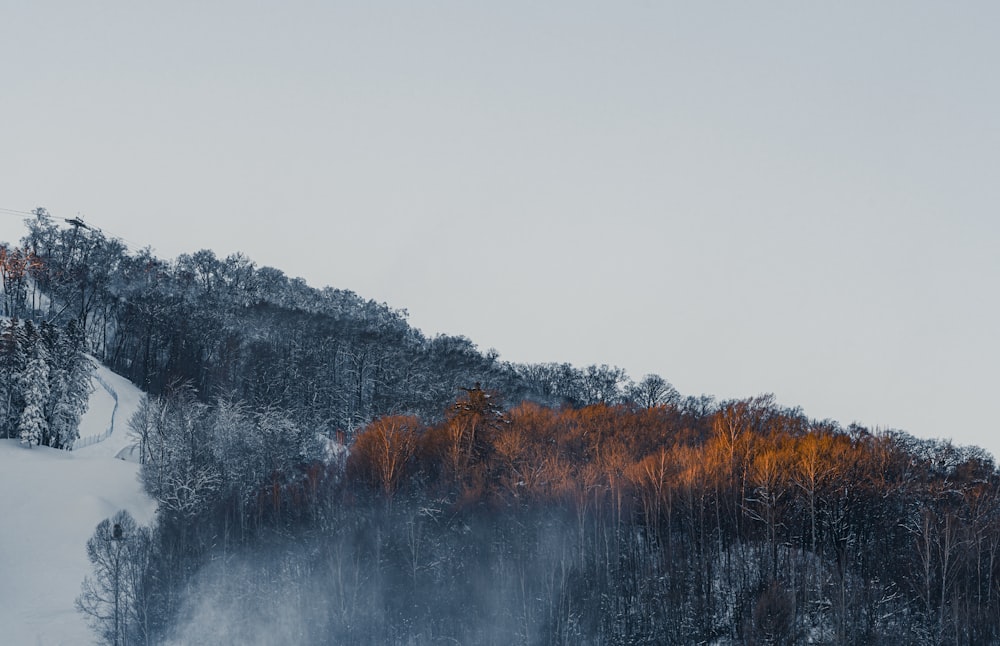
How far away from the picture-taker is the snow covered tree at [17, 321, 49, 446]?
252ft

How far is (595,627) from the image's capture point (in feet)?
201

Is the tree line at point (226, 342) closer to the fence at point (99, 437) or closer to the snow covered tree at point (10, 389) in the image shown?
the fence at point (99, 437)

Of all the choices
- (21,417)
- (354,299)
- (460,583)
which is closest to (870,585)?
(460,583)

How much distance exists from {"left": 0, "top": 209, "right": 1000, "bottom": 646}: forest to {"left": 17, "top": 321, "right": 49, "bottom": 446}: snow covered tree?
17.3 inches

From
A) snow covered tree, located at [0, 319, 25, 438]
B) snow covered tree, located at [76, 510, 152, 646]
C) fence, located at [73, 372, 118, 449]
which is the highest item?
snow covered tree, located at [0, 319, 25, 438]

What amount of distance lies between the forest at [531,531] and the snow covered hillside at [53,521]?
212 centimetres

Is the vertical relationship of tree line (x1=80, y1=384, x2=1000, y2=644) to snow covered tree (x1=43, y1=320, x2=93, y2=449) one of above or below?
below

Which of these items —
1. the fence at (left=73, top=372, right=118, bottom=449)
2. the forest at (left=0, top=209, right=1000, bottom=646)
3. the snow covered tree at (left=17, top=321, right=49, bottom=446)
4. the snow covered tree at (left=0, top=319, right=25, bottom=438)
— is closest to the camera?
the forest at (left=0, top=209, right=1000, bottom=646)

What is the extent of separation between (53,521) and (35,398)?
17055mm

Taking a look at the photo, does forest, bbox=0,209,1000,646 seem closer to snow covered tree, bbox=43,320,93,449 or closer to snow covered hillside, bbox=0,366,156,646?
snow covered tree, bbox=43,320,93,449

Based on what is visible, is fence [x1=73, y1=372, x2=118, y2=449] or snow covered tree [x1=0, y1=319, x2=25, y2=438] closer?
snow covered tree [x1=0, y1=319, x2=25, y2=438]

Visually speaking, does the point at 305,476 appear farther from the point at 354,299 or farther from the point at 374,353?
the point at 354,299

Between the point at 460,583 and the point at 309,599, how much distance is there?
12.3 m

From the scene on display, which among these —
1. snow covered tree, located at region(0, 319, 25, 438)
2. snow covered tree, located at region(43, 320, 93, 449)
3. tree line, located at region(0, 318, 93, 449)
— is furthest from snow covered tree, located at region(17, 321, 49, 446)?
snow covered tree, located at region(43, 320, 93, 449)
